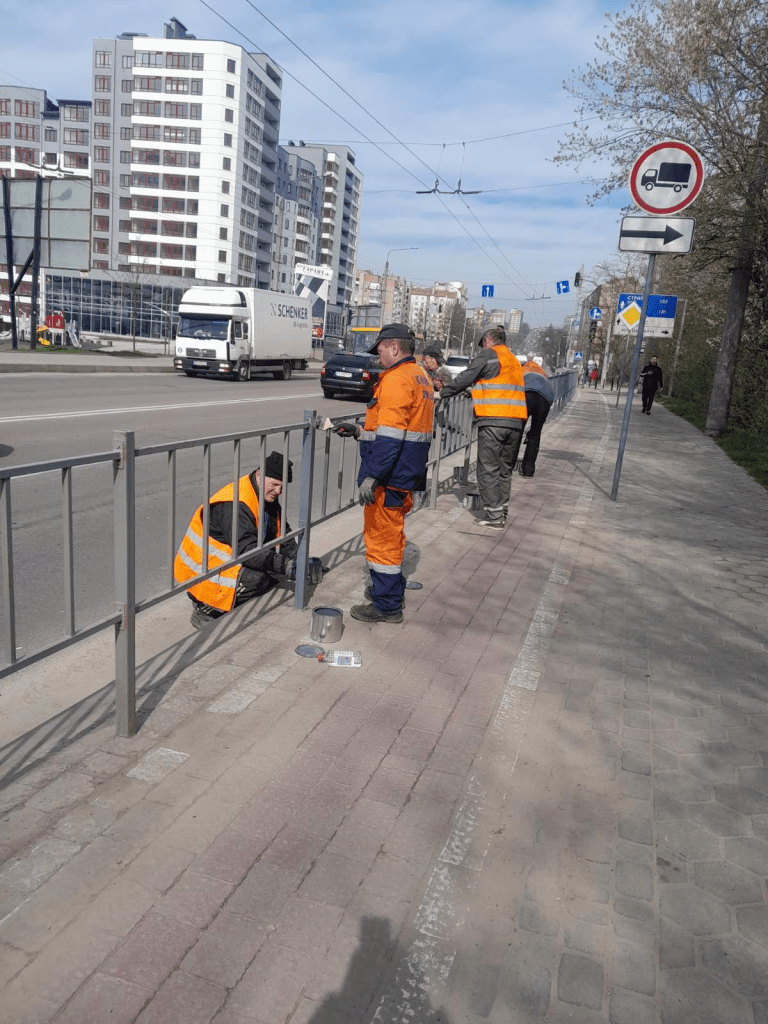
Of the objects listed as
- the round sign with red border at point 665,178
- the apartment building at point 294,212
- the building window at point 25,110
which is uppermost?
the building window at point 25,110

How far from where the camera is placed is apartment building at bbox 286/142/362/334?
106m

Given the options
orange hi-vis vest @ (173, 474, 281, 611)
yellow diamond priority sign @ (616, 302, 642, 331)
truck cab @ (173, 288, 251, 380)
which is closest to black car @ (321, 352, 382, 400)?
truck cab @ (173, 288, 251, 380)

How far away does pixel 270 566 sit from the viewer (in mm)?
5066

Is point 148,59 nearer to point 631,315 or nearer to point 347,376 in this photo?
point 347,376

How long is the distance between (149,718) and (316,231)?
342ft

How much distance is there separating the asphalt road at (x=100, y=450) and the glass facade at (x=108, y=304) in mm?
45023

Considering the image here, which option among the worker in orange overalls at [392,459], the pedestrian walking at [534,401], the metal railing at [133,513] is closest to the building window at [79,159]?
the pedestrian walking at [534,401]

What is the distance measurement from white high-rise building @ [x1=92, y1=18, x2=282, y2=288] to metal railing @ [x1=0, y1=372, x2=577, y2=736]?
244ft

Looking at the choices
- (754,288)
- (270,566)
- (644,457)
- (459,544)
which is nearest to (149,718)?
(270,566)

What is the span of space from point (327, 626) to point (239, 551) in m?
0.66

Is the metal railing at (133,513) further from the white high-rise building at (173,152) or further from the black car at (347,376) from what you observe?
the white high-rise building at (173,152)

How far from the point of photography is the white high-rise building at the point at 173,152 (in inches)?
2901

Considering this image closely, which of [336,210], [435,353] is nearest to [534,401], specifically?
[435,353]

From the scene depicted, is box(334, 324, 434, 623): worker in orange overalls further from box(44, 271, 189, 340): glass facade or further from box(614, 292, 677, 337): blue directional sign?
box(44, 271, 189, 340): glass facade
